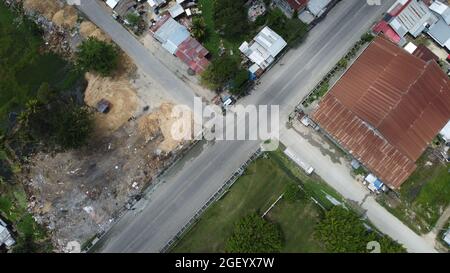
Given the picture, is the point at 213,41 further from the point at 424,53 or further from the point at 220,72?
the point at 424,53

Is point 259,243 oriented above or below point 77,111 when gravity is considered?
above

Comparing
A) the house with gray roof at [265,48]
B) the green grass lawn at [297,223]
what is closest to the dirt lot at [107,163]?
the house with gray roof at [265,48]

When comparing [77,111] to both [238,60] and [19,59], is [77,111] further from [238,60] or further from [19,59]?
[238,60]

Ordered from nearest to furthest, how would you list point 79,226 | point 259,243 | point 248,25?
1. point 259,243
2. point 79,226
3. point 248,25

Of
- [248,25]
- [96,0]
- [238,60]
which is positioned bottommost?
[96,0]

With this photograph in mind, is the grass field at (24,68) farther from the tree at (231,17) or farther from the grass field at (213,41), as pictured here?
the tree at (231,17)
